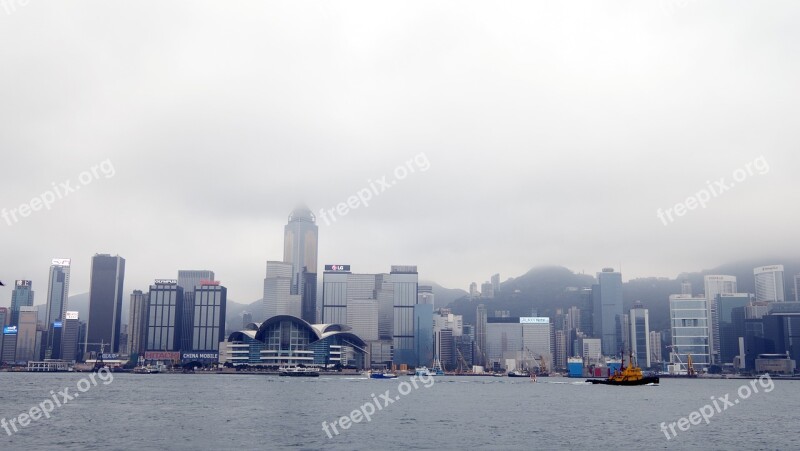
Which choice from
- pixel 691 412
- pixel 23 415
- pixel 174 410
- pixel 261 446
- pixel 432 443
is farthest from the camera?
pixel 691 412

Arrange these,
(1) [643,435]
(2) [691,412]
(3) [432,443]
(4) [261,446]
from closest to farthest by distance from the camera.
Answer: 1. (4) [261,446]
2. (3) [432,443]
3. (1) [643,435]
4. (2) [691,412]

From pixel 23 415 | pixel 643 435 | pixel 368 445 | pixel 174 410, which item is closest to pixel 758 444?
pixel 643 435

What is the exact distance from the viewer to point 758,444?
69.2 m

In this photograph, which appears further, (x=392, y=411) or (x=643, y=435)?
(x=392, y=411)

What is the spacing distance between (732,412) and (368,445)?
6666cm

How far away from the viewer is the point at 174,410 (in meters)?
96.3

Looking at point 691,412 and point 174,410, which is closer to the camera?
point 174,410

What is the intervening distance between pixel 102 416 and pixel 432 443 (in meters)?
41.8

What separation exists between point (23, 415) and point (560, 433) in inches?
2339

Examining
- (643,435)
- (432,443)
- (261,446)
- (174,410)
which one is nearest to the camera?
(261,446)

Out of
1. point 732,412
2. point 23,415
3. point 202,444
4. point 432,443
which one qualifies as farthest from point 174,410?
point 732,412

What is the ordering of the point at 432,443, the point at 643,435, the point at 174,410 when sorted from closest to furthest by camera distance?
the point at 432,443 → the point at 643,435 → the point at 174,410

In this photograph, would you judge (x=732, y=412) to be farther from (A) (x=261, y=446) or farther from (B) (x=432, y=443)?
(A) (x=261, y=446)

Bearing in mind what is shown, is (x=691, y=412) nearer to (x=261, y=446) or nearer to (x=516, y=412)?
(x=516, y=412)
